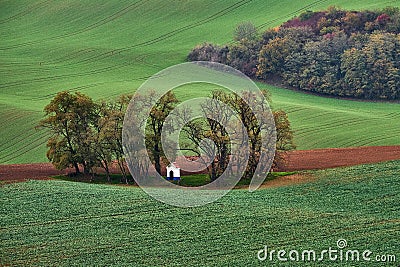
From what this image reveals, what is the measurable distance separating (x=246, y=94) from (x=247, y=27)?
48283mm

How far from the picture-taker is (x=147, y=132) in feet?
196

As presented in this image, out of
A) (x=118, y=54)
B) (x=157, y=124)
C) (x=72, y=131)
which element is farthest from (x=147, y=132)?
(x=118, y=54)

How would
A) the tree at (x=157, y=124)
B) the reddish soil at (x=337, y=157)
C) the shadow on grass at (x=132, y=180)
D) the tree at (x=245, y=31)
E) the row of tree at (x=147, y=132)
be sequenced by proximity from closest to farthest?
1. the shadow on grass at (x=132, y=180)
2. the row of tree at (x=147, y=132)
3. the reddish soil at (x=337, y=157)
4. the tree at (x=157, y=124)
5. the tree at (x=245, y=31)

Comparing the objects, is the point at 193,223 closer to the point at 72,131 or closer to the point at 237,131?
the point at 237,131

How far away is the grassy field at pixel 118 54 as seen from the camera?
72.0 m

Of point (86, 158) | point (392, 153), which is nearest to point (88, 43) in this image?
point (86, 158)

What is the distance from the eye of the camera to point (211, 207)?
1795 inches

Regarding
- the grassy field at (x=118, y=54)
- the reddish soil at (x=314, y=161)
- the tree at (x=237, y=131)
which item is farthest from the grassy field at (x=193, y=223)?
the grassy field at (x=118, y=54)

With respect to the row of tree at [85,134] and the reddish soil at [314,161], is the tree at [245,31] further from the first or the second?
the row of tree at [85,134]

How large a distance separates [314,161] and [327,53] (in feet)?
109

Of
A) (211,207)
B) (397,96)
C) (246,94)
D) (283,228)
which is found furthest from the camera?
(397,96)

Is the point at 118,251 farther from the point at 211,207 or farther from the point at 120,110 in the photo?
the point at 120,110

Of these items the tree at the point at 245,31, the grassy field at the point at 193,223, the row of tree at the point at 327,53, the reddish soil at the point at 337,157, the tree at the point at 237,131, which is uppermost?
the tree at the point at 245,31

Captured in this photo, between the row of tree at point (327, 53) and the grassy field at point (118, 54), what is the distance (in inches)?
117
